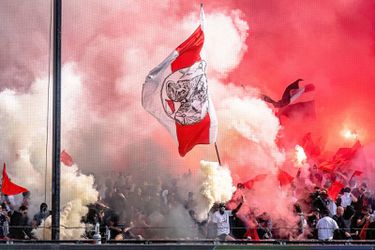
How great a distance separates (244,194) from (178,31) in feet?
10.2

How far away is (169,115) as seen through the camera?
1423cm

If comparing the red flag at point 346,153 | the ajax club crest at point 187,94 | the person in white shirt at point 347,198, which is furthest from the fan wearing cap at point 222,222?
the red flag at point 346,153

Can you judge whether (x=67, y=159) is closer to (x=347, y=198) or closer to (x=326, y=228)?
(x=347, y=198)

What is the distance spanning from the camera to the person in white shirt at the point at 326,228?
1202cm

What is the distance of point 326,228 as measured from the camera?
12.0m

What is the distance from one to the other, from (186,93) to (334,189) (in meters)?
2.90

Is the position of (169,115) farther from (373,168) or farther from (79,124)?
(373,168)

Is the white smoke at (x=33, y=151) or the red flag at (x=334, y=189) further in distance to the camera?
the white smoke at (x=33, y=151)

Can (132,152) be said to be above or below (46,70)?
below

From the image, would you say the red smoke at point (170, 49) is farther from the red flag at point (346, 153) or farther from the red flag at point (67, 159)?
the red flag at point (67, 159)

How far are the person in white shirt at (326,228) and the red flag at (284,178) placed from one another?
8.99ft

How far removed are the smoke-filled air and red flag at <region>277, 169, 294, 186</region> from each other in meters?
0.02

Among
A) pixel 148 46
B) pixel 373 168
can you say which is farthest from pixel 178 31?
pixel 373 168

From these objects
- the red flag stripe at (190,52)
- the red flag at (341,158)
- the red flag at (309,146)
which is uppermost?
the red flag stripe at (190,52)
